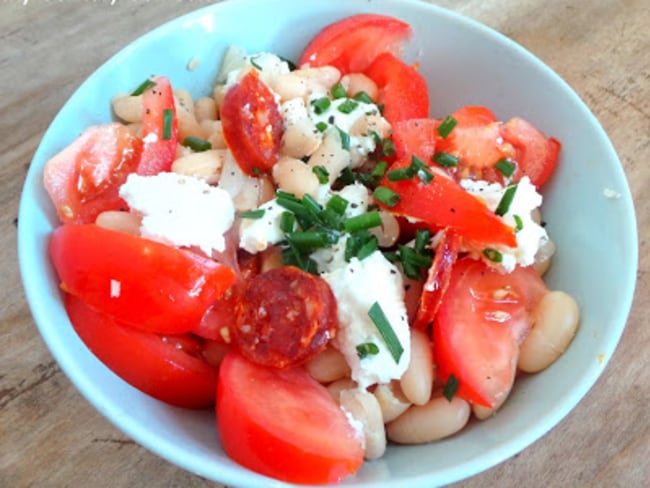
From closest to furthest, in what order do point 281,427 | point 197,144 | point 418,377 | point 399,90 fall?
point 281,427 < point 418,377 < point 197,144 < point 399,90

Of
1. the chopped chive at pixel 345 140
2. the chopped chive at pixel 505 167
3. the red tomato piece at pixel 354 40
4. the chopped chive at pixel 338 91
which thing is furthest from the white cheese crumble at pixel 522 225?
the red tomato piece at pixel 354 40

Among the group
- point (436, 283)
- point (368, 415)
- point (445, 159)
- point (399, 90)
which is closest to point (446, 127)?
point (445, 159)

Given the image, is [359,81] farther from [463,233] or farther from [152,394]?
[152,394]

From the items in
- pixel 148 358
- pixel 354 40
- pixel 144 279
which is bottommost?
pixel 148 358

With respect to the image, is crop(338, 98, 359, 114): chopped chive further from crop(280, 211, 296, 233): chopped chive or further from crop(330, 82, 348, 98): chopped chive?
crop(280, 211, 296, 233): chopped chive

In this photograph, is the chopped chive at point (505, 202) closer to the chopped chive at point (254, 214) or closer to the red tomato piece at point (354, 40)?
A: the chopped chive at point (254, 214)

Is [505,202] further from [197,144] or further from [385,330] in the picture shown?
[197,144]

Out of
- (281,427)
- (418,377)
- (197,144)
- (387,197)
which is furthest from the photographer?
(197,144)

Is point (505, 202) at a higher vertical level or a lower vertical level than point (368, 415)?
higher
